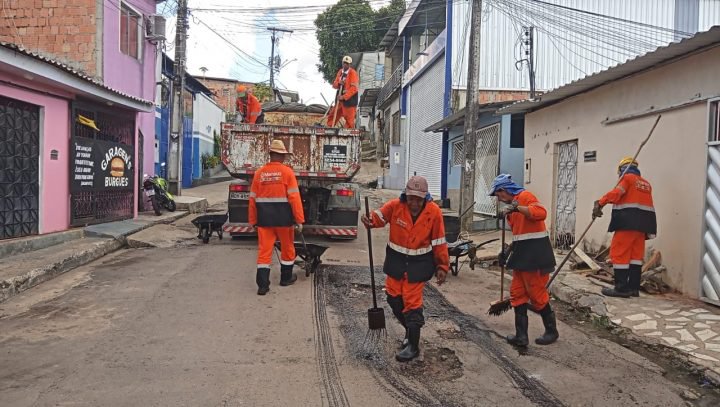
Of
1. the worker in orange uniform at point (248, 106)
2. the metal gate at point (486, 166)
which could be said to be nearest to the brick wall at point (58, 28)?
the worker in orange uniform at point (248, 106)

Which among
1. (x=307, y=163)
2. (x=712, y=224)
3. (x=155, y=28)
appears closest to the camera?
(x=712, y=224)

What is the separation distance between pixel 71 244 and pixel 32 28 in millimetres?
7032

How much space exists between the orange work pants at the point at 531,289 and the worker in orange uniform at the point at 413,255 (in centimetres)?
89

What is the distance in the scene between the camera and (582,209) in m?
9.51

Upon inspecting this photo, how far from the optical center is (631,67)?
7562mm

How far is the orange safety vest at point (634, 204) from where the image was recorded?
661 cm

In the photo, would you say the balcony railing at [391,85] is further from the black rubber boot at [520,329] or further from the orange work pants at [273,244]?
the black rubber boot at [520,329]

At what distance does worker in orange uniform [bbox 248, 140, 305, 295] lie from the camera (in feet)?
22.2

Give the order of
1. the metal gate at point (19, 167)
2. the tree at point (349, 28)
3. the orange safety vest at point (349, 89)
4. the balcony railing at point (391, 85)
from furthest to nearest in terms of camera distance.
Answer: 1. the tree at point (349, 28)
2. the balcony railing at point (391, 85)
3. the orange safety vest at point (349, 89)
4. the metal gate at point (19, 167)

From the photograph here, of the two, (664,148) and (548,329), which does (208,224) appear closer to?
(548,329)

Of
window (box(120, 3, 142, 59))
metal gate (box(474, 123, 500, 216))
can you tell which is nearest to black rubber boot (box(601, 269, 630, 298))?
metal gate (box(474, 123, 500, 216))

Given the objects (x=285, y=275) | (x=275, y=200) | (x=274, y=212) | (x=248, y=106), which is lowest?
(x=285, y=275)

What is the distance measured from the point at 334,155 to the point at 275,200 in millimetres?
3424

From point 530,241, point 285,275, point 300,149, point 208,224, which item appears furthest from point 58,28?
point 530,241
